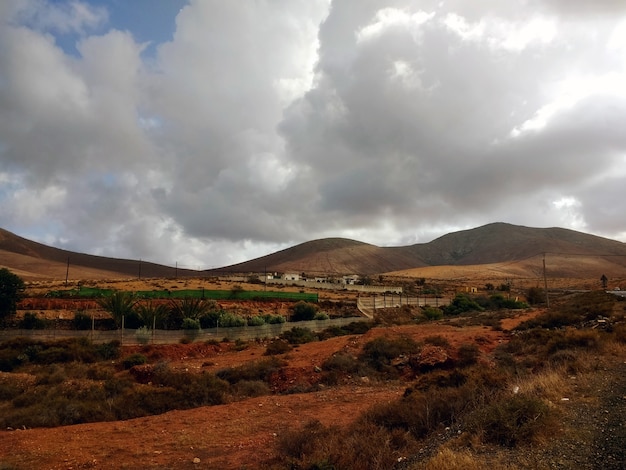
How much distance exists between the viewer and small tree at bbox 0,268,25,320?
3822 cm

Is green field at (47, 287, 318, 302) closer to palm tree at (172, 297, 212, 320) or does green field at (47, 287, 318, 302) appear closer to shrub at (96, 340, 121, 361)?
palm tree at (172, 297, 212, 320)

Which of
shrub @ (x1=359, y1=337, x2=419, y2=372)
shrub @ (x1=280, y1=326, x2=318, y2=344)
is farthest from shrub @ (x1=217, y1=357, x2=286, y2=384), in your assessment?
shrub @ (x1=280, y1=326, x2=318, y2=344)

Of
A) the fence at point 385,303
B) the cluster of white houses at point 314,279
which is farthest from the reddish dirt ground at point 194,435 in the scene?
the cluster of white houses at point 314,279

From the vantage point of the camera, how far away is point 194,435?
12.1 metres

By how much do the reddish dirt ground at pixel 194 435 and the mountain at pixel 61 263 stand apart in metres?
129

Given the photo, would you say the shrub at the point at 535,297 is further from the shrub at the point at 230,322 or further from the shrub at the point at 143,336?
the shrub at the point at 143,336

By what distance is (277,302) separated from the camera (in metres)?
55.8

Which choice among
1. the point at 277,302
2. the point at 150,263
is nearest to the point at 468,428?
the point at 277,302

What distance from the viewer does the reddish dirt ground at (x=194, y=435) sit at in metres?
10.2

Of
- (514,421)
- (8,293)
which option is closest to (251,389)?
(514,421)

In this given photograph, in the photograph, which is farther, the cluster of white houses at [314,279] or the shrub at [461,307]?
the cluster of white houses at [314,279]

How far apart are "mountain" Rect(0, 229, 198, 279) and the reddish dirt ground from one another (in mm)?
129489

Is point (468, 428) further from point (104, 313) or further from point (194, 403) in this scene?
point (104, 313)

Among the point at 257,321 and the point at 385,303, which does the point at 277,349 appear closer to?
the point at 257,321
